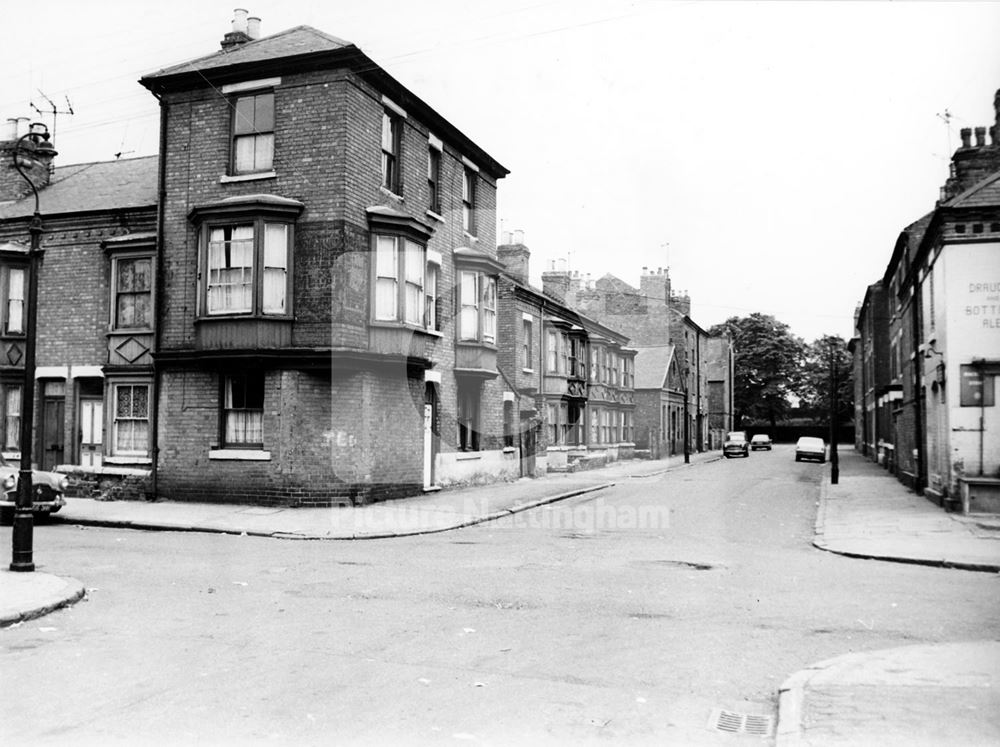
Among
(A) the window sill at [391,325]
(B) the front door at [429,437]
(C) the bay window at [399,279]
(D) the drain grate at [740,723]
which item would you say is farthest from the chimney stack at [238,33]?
(D) the drain grate at [740,723]

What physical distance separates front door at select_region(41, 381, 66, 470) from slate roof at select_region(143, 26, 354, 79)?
335 inches

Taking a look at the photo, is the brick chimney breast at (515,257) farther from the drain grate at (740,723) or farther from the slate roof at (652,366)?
the drain grate at (740,723)

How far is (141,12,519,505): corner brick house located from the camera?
Result: 19.2 meters

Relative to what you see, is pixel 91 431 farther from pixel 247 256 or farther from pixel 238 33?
pixel 238 33

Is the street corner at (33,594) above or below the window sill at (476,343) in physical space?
below

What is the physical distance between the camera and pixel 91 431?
2233 centimetres

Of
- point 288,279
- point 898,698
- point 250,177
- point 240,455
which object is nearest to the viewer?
point 898,698

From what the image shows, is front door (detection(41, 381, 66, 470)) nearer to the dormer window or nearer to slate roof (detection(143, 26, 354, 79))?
the dormer window

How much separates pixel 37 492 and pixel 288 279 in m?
6.66

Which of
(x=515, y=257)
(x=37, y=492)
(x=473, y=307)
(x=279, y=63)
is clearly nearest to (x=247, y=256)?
(x=279, y=63)

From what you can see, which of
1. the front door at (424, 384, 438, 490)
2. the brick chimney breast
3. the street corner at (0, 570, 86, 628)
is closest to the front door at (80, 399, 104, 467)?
the front door at (424, 384, 438, 490)

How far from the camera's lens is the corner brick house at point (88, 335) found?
2144cm

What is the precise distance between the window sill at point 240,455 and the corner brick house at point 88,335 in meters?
2.26

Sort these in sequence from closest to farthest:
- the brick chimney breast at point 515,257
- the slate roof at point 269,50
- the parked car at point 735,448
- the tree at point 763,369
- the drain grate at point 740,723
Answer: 1. the drain grate at point 740,723
2. the slate roof at point 269,50
3. the brick chimney breast at point 515,257
4. the parked car at point 735,448
5. the tree at point 763,369
